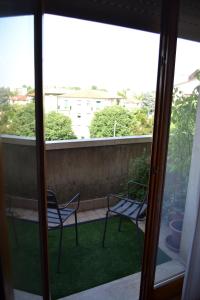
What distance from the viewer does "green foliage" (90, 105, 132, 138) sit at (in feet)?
15.0

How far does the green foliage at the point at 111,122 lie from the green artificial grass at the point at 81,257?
2005 millimetres

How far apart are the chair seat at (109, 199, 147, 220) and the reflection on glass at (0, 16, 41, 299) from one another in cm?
121

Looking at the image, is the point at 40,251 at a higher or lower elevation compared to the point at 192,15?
lower

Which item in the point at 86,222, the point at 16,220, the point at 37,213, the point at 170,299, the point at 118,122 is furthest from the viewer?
the point at 118,122

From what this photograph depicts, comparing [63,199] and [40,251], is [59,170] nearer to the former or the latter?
[63,199]

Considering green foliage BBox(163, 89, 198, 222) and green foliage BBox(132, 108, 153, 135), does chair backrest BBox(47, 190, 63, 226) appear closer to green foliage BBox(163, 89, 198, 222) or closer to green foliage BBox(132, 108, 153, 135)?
green foliage BBox(163, 89, 198, 222)

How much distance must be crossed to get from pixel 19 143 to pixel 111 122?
144 inches

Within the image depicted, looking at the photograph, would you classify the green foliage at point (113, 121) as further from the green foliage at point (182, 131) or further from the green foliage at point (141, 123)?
the green foliage at point (182, 131)

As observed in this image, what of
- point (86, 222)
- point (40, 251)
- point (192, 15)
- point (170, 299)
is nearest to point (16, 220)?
point (40, 251)

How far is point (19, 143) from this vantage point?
106 cm

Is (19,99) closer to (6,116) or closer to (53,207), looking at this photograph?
(6,116)

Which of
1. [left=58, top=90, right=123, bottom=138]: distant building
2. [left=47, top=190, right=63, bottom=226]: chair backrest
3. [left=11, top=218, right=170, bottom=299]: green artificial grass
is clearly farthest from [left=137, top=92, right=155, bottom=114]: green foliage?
[left=47, top=190, right=63, bottom=226]: chair backrest

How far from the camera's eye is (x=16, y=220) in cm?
108

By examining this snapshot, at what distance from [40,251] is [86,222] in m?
1.69
